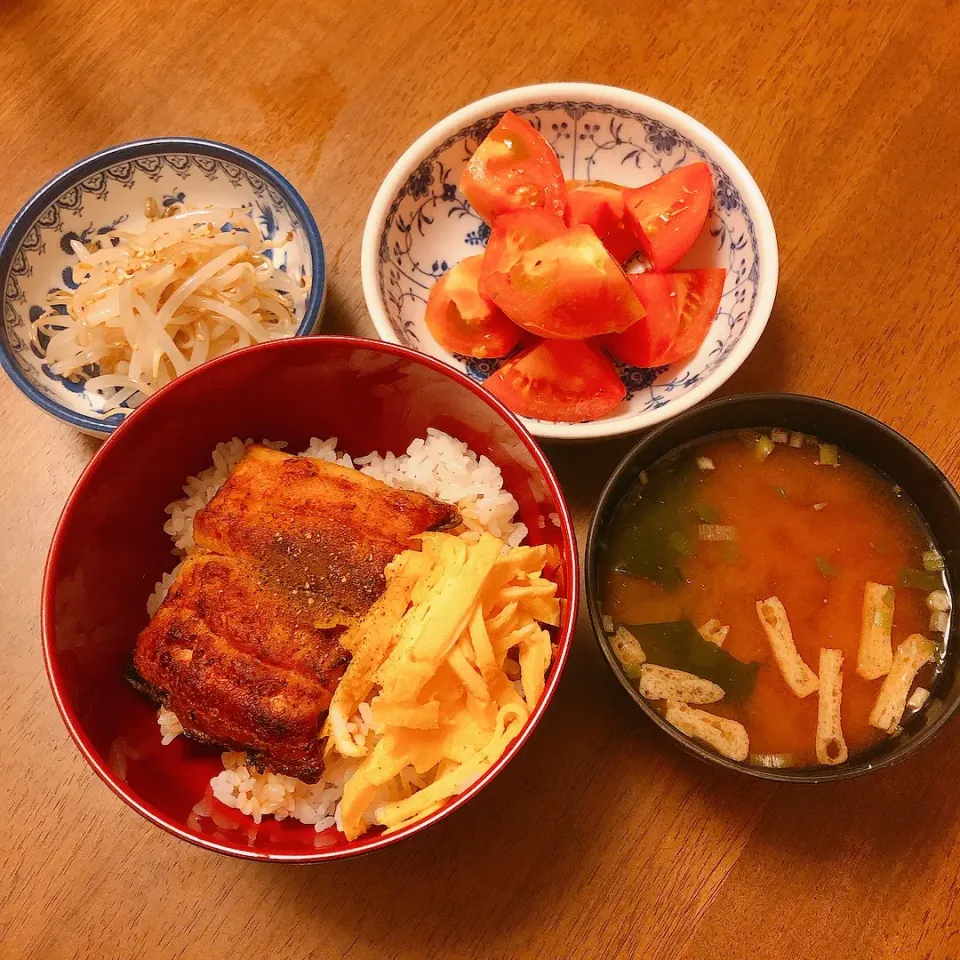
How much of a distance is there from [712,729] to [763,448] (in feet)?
1.49

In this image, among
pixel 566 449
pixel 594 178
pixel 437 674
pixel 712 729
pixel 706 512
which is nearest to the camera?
pixel 437 674

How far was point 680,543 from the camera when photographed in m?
1.31

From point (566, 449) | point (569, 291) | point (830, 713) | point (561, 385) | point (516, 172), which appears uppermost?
point (516, 172)

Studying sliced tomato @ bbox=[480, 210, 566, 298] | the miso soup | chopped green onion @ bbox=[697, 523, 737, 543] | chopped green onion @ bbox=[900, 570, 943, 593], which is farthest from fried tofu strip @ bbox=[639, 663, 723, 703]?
sliced tomato @ bbox=[480, 210, 566, 298]

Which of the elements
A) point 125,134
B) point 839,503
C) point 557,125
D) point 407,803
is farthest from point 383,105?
point 407,803

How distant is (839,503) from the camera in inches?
52.2

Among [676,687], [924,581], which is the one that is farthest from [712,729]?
[924,581]

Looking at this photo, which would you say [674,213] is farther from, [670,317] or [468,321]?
[468,321]

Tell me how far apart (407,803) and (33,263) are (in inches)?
44.3

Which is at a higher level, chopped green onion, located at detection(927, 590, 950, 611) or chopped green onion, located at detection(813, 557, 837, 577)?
chopped green onion, located at detection(813, 557, 837, 577)

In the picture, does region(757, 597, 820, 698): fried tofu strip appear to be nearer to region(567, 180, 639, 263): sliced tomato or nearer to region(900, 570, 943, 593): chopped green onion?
region(900, 570, 943, 593): chopped green onion

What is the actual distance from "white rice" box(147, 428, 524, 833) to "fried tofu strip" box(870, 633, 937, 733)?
567 millimetres

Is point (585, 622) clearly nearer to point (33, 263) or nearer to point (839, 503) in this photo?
point (839, 503)

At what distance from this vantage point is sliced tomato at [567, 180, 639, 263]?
1440 mm
